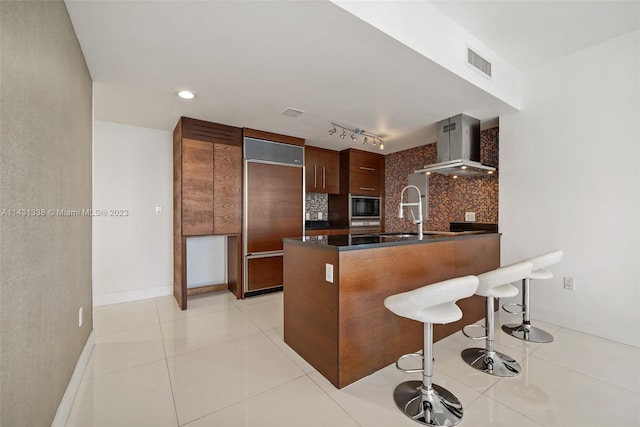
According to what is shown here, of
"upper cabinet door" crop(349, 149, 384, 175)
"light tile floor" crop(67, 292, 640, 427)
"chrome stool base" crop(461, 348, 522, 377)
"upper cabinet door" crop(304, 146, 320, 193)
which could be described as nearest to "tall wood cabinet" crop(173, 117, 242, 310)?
"light tile floor" crop(67, 292, 640, 427)

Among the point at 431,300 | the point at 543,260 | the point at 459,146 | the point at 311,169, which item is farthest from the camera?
the point at 311,169

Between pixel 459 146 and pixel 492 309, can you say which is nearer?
pixel 492 309

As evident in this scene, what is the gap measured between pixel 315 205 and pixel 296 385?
11.8 ft

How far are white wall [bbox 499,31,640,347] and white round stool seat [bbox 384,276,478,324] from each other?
197 cm

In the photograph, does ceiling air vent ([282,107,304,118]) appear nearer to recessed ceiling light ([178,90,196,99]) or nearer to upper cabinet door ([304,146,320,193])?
recessed ceiling light ([178,90,196,99])

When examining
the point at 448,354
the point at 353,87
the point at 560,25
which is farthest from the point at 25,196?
the point at 560,25

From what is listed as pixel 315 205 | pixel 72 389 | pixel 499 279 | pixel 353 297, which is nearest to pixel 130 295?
pixel 72 389

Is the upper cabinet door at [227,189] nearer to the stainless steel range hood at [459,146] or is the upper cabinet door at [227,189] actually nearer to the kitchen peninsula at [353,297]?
the kitchen peninsula at [353,297]

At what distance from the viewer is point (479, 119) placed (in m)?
3.42

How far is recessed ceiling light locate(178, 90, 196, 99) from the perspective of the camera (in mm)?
2646

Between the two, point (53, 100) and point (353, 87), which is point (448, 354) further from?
point (53, 100)

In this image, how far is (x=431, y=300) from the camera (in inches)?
57.6

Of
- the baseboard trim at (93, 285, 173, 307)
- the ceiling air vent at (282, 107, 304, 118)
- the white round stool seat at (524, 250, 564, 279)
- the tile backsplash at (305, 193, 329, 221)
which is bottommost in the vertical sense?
the baseboard trim at (93, 285, 173, 307)

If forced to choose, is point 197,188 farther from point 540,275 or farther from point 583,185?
point 583,185
